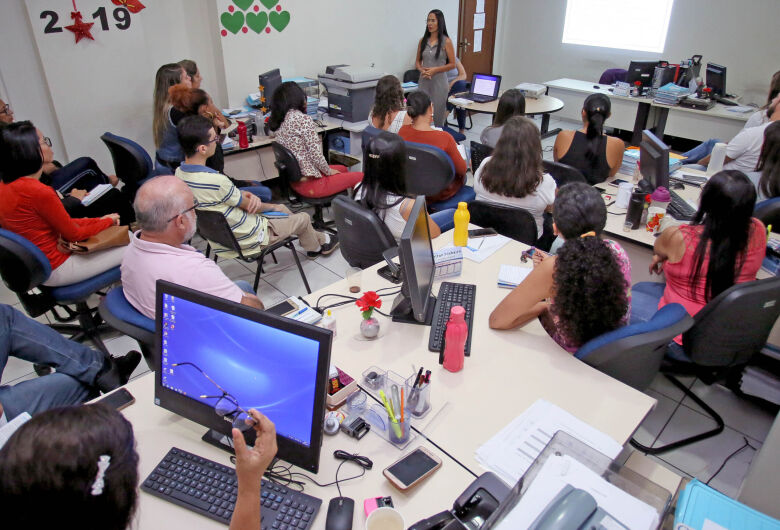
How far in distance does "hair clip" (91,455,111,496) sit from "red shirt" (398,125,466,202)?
10.6 ft

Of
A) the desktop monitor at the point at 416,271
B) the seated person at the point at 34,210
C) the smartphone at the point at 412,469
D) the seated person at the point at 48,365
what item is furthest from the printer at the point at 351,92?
the smartphone at the point at 412,469

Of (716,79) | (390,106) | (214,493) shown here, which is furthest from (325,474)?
(716,79)

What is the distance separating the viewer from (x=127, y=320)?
1956 mm

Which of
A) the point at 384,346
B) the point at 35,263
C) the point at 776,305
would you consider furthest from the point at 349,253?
the point at 776,305

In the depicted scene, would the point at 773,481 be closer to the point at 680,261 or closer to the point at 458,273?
the point at 680,261

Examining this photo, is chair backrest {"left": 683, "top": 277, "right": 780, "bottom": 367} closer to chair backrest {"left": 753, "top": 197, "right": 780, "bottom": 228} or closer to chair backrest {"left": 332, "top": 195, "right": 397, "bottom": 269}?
chair backrest {"left": 753, "top": 197, "right": 780, "bottom": 228}

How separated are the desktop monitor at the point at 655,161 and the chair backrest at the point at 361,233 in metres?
1.79

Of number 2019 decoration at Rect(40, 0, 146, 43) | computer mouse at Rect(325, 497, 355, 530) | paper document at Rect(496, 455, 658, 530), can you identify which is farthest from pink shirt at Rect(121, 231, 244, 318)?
number 2019 decoration at Rect(40, 0, 146, 43)

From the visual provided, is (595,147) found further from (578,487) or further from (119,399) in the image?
(119,399)

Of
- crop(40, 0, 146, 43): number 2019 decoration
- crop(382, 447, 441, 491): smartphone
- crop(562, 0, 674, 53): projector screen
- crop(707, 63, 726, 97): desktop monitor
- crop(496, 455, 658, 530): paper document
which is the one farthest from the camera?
crop(562, 0, 674, 53): projector screen

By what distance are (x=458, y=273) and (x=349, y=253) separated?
75cm

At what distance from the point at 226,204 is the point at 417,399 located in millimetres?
2021

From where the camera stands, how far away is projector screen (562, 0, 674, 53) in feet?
22.2

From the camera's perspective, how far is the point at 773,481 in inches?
69.6
